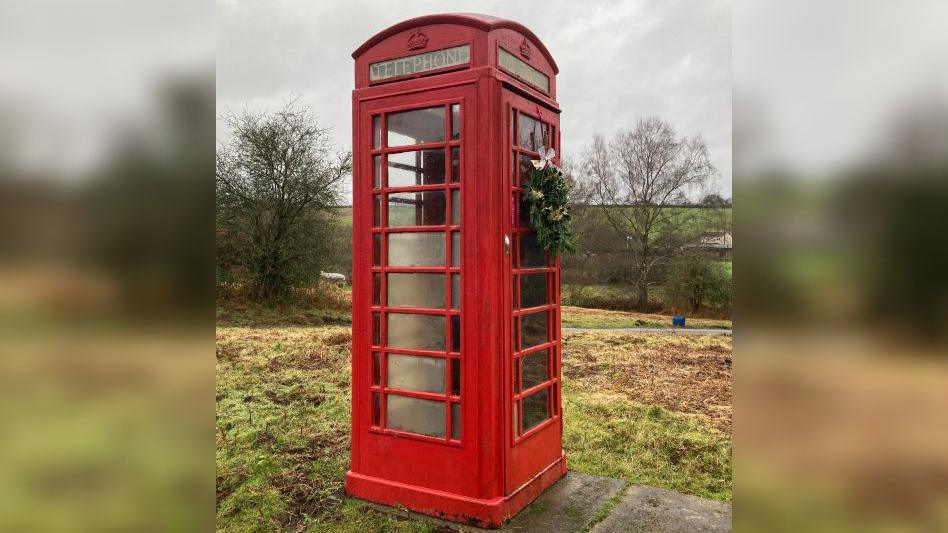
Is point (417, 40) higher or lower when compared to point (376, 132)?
higher

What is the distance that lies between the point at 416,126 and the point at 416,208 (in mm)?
549

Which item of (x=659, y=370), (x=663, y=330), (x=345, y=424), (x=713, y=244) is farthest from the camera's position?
(x=713, y=244)

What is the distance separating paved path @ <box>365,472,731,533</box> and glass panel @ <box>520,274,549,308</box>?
1.40 meters

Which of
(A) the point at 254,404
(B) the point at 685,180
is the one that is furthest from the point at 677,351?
(B) the point at 685,180

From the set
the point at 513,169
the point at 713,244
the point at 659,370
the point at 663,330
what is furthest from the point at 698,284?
the point at 513,169

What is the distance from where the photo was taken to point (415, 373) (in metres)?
4.00

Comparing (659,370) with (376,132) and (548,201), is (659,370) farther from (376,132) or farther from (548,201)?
(376,132)

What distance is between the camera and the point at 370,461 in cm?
416

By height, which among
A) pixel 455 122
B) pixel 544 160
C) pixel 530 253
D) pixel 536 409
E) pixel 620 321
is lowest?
pixel 620 321
